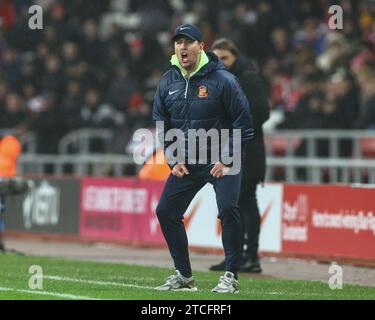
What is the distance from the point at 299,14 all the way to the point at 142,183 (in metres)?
6.32

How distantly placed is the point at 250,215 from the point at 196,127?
294cm

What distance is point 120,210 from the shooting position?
19.0 meters

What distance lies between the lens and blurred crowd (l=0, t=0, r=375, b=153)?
65.3 feet

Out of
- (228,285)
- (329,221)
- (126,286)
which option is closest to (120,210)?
(329,221)

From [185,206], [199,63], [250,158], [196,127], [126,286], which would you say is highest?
[199,63]

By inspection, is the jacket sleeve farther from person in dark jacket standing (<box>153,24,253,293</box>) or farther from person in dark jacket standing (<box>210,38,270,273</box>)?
person in dark jacket standing (<box>210,38,270,273</box>)

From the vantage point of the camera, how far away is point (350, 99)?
18844 mm

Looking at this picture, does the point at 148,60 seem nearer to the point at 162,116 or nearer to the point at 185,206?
the point at 162,116

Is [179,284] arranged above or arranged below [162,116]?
below

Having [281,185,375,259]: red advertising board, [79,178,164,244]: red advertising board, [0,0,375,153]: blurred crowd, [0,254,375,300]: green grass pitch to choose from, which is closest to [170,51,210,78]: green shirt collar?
[0,254,375,300]: green grass pitch

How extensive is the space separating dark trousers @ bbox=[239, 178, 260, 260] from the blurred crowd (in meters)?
5.02

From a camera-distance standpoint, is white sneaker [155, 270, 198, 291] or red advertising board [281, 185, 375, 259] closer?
white sneaker [155, 270, 198, 291]

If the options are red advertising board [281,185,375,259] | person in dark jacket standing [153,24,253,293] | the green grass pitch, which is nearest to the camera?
the green grass pitch
